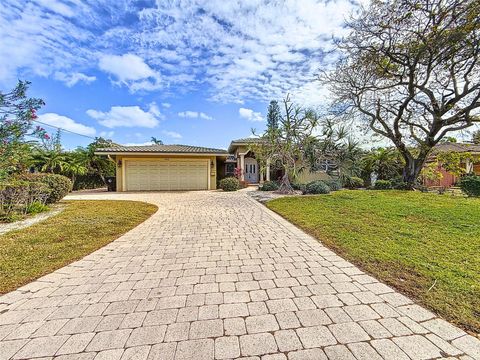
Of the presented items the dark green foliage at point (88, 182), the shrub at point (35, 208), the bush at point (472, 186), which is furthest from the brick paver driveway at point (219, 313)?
the dark green foliage at point (88, 182)

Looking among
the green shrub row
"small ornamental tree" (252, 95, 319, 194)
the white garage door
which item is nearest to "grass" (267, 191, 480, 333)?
"small ornamental tree" (252, 95, 319, 194)

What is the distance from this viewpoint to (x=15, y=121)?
5.77m

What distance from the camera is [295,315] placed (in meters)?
2.18

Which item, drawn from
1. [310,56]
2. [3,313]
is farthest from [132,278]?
[310,56]

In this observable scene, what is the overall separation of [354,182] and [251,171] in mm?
9143

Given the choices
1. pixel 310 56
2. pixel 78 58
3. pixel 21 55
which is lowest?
pixel 21 55

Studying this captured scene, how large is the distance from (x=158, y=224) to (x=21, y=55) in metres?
7.02

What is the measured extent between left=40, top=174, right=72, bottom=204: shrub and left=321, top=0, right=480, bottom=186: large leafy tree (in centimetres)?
1423

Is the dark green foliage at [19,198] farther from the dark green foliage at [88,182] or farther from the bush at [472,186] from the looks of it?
the bush at [472,186]

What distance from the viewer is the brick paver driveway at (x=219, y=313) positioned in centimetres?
176

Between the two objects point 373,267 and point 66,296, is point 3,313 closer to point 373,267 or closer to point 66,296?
point 66,296

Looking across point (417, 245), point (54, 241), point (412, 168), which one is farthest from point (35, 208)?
point (412, 168)

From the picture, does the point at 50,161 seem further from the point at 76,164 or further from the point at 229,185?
the point at 229,185

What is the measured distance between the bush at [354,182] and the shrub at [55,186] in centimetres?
1677
